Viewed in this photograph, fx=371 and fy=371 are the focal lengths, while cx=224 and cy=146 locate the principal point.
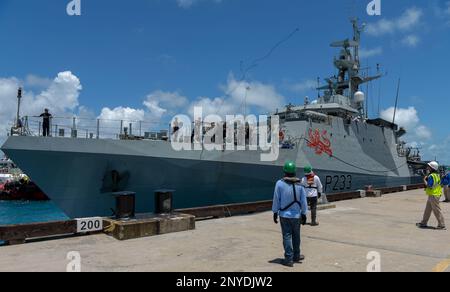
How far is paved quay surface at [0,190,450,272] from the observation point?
5.29 m

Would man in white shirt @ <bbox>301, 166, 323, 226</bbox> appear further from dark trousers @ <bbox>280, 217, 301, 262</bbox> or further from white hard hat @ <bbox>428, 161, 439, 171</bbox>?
dark trousers @ <bbox>280, 217, 301, 262</bbox>

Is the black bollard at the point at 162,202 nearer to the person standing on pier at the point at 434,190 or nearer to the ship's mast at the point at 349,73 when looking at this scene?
the person standing on pier at the point at 434,190

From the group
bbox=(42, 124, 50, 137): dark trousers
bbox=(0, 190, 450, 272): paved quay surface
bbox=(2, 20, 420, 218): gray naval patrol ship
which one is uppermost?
bbox=(42, 124, 50, 137): dark trousers

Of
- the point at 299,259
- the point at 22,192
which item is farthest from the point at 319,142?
the point at 22,192

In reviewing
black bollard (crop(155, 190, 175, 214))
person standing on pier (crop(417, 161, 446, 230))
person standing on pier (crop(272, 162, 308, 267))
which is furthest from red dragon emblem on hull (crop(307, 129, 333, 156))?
person standing on pier (crop(272, 162, 308, 267))

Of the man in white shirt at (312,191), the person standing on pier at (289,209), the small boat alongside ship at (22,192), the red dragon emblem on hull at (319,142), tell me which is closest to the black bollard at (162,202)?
the man in white shirt at (312,191)

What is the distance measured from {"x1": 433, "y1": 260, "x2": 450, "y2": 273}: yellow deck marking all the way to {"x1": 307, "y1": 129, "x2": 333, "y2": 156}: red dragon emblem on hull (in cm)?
1002

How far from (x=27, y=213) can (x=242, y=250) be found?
3229 centimetres

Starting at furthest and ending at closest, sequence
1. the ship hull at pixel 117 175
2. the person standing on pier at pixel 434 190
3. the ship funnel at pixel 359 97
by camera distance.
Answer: the ship funnel at pixel 359 97 < the ship hull at pixel 117 175 < the person standing on pier at pixel 434 190

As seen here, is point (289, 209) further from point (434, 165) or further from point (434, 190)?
point (434, 165)

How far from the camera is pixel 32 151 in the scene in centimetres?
999

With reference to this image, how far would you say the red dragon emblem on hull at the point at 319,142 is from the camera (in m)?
15.6

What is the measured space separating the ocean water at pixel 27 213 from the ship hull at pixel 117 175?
16.6m
